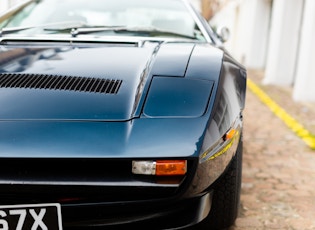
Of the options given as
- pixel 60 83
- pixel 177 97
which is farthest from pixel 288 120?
pixel 60 83

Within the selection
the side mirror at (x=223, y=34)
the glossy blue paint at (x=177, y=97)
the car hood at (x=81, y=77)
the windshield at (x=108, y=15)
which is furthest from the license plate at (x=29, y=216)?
the side mirror at (x=223, y=34)

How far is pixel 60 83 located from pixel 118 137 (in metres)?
0.49

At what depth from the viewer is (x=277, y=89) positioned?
27.8ft

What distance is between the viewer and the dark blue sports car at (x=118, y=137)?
1.64m

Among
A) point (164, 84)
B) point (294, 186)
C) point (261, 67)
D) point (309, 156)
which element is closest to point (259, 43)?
point (261, 67)

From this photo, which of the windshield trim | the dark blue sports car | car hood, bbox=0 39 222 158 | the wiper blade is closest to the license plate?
the dark blue sports car

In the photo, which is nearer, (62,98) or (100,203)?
(100,203)

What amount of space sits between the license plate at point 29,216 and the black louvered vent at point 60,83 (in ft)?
1.89

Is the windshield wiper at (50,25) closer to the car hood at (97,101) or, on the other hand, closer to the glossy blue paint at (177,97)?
the car hood at (97,101)

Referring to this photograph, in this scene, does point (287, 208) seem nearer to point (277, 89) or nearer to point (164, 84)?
point (164, 84)

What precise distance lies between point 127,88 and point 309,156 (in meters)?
2.49

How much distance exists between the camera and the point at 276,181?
3.31 m

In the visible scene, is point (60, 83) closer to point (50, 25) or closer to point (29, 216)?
point (29, 216)

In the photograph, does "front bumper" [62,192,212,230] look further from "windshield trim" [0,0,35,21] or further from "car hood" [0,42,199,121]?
"windshield trim" [0,0,35,21]
